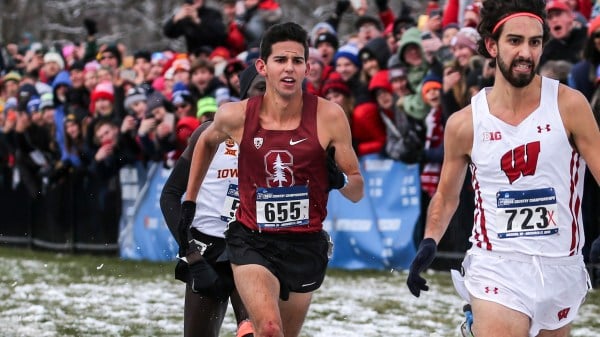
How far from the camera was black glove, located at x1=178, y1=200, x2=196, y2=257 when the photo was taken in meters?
7.08

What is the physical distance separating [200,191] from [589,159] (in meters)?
2.62

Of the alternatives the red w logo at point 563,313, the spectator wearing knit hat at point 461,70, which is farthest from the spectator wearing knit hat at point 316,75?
the red w logo at point 563,313

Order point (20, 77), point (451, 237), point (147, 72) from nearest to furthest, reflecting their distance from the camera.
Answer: point (451, 237), point (147, 72), point (20, 77)

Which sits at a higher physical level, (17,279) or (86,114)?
(86,114)

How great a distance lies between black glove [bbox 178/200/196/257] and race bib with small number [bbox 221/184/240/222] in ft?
1.17

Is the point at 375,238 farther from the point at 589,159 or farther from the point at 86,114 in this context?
the point at 589,159

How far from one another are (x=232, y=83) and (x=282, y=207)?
24.0ft

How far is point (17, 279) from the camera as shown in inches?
581

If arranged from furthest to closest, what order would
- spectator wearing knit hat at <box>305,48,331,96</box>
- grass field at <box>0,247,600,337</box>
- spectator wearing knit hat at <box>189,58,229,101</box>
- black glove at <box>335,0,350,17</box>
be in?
black glove at <box>335,0,350,17</box> → spectator wearing knit hat at <box>189,58,229,101</box> → spectator wearing knit hat at <box>305,48,331,96</box> → grass field at <box>0,247,600,337</box>

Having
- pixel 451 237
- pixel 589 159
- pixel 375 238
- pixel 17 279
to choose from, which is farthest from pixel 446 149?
pixel 17 279

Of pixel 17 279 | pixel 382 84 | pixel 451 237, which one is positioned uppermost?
pixel 382 84

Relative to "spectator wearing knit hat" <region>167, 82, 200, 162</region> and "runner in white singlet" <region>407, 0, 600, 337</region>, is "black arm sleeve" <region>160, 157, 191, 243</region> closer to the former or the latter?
"runner in white singlet" <region>407, 0, 600, 337</region>

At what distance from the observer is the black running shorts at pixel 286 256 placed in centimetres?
664

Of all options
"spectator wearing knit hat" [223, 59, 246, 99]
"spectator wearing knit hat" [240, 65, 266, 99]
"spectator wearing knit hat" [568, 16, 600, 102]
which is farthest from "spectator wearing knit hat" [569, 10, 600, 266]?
"spectator wearing knit hat" [240, 65, 266, 99]
